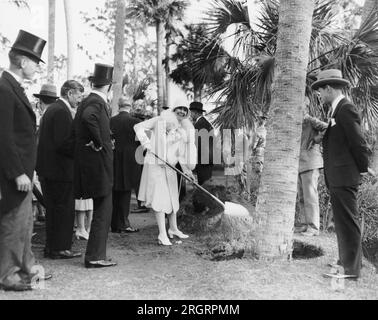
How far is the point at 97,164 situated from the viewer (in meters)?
5.41

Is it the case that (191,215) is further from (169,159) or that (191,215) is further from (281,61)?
(281,61)

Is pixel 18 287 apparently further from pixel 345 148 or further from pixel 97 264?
pixel 345 148

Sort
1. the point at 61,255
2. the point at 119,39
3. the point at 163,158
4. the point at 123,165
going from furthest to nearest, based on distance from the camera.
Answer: the point at 119,39
the point at 123,165
the point at 163,158
the point at 61,255

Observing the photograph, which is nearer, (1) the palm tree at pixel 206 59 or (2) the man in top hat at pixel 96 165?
(2) the man in top hat at pixel 96 165

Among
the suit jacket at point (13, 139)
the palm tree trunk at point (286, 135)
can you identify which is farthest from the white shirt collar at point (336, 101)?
the suit jacket at point (13, 139)

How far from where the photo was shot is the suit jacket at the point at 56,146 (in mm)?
5922

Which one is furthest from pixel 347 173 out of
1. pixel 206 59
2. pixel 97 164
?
pixel 206 59

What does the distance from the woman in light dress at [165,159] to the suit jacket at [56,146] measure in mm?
1086

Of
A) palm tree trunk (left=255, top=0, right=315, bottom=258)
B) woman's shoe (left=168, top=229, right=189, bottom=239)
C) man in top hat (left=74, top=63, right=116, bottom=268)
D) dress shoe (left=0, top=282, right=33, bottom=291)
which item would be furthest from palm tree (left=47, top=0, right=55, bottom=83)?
dress shoe (left=0, top=282, right=33, bottom=291)

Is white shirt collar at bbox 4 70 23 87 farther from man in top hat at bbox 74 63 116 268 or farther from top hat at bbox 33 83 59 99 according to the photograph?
top hat at bbox 33 83 59 99

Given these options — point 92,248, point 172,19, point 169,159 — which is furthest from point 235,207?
point 172,19

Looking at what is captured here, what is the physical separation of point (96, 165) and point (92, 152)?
5.9 inches

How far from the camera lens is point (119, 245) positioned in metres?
6.73

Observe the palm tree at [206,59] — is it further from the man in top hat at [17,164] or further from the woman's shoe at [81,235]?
the man in top hat at [17,164]
